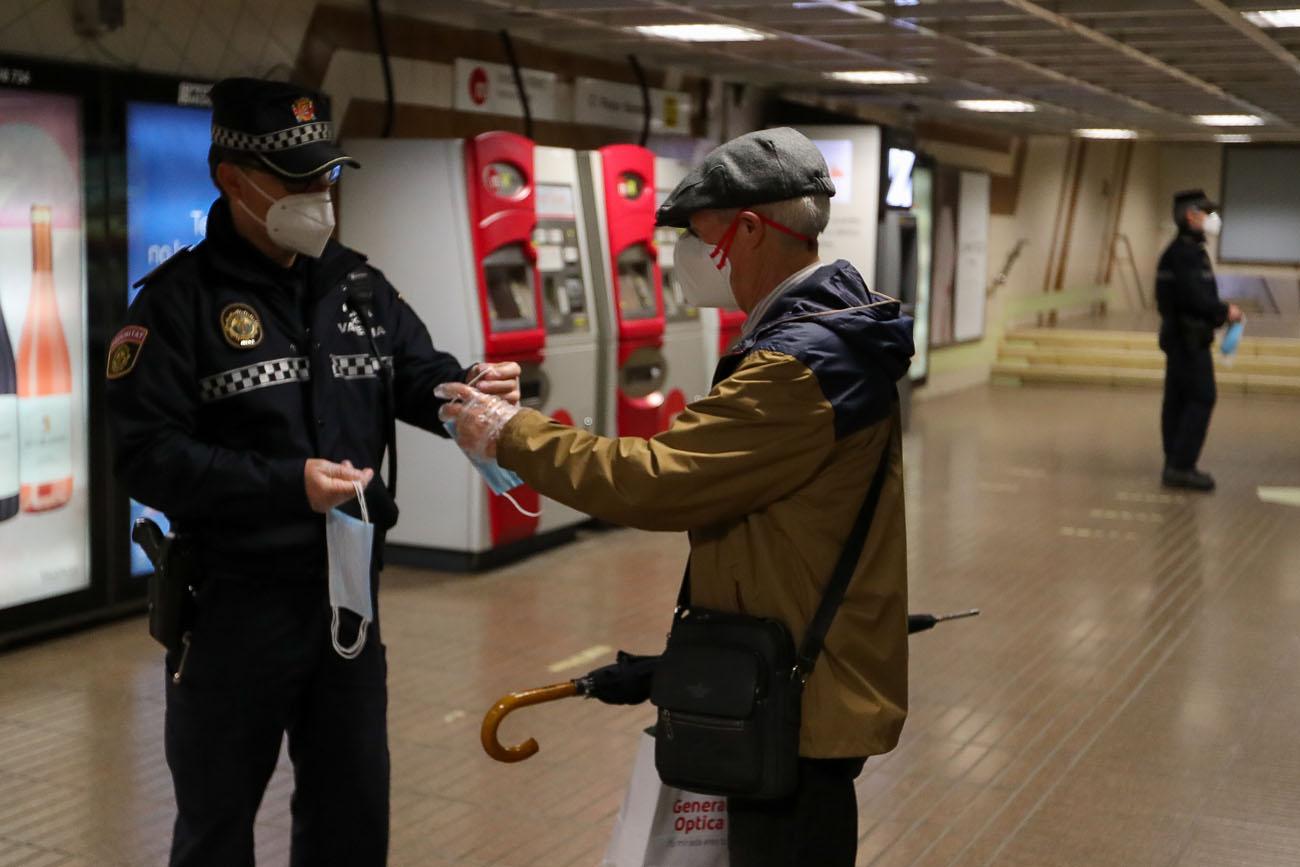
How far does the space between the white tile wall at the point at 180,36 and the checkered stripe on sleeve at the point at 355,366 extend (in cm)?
321

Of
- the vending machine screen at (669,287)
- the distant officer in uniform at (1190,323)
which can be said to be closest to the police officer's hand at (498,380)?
the vending machine screen at (669,287)

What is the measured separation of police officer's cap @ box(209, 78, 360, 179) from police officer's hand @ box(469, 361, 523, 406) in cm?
43

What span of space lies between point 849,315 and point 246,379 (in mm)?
996

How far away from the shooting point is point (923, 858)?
3.71 m

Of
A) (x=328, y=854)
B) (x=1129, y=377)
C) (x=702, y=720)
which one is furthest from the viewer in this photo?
(x=1129, y=377)

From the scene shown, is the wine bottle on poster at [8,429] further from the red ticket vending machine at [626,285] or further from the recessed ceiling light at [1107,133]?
the recessed ceiling light at [1107,133]

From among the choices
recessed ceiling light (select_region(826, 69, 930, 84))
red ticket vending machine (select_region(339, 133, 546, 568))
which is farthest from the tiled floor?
recessed ceiling light (select_region(826, 69, 930, 84))

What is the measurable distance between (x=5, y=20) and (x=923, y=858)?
406cm

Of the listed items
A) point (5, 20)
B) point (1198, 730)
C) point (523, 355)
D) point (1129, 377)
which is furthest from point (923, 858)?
point (1129, 377)

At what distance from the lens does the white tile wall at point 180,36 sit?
517 cm

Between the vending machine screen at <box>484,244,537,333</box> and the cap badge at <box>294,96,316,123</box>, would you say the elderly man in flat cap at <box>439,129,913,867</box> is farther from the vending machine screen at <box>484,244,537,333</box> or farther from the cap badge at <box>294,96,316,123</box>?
the vending machine screen at <box>484,244,537,333</box>

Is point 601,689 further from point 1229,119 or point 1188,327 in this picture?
point 1229,119

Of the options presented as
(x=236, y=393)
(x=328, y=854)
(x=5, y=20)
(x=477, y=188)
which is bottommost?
(x=328, y=854)

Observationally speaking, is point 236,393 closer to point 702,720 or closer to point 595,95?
point 702,720
